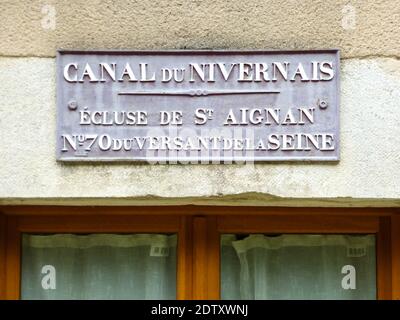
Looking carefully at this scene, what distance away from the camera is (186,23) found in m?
4.20

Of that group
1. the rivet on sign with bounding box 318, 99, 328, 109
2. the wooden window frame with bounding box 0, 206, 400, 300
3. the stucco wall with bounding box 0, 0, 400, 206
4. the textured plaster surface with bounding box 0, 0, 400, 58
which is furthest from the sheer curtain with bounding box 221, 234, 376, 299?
the textured plaster surface with bounding box 0, 0, 400, 58

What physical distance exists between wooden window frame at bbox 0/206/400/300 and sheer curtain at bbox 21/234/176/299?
0.18 ft

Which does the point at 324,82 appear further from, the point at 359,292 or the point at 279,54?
the point at 359,292

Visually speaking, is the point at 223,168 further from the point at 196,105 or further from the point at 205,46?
the point at 205,46

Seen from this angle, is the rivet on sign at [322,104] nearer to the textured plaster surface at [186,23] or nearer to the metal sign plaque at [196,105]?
the metal sign plaque at [196,105]

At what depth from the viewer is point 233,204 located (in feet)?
14.4

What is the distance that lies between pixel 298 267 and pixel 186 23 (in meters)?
1.51

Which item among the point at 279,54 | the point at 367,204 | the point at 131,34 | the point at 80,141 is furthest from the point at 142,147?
the point at 367,204

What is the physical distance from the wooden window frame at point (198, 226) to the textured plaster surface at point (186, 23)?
911 mm

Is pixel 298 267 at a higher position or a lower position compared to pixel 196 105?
lower

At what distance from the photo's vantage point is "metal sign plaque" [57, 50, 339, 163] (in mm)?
4148

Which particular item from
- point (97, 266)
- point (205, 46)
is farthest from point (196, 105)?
point (97, 266)
